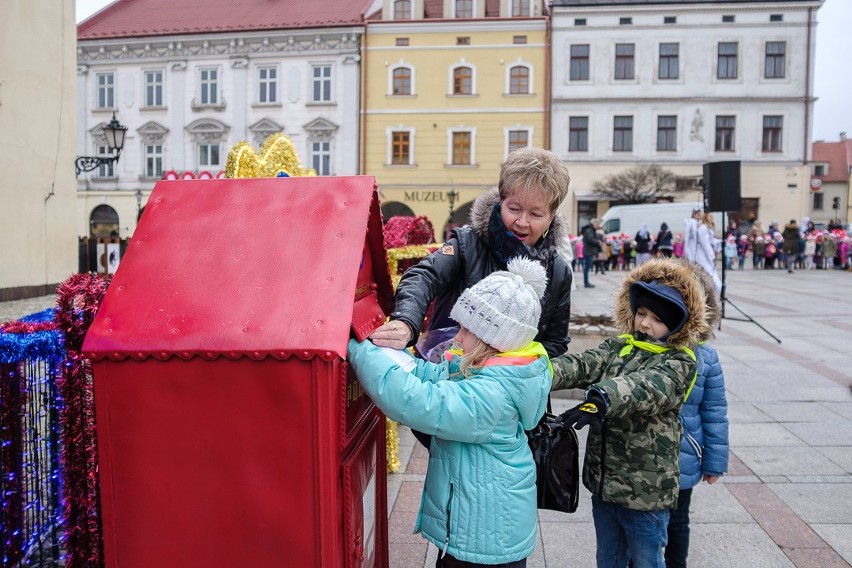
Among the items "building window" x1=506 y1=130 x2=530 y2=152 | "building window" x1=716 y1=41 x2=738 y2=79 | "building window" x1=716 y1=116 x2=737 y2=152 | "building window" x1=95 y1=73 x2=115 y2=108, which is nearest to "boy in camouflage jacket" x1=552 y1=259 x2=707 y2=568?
"building window" x1=506 y1=130 x2=530 y2=152

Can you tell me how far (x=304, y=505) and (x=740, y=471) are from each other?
3563 mm

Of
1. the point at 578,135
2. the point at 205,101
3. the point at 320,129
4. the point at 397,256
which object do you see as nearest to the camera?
the point at 397,256

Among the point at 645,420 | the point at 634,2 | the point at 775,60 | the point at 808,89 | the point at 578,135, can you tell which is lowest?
the point at 645,420

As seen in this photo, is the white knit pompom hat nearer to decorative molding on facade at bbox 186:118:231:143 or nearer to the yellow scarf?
the yellow scarf

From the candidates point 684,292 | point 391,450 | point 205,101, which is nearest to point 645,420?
point 684,292

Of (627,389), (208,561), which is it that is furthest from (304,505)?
(627,389)

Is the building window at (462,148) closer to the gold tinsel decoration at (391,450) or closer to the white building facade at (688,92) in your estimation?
the white building facade at (688,92)

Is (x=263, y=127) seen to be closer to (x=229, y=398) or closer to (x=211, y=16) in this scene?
(x=211, y=16)

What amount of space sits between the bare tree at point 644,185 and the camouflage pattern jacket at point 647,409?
93.5ft

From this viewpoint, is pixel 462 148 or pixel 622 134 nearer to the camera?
pixel 622 134

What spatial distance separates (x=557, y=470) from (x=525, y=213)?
2.92 feet

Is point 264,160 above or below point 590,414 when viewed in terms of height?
above

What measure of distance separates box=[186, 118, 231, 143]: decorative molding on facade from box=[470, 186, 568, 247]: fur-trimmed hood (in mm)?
31216

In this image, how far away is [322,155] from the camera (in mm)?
31422
